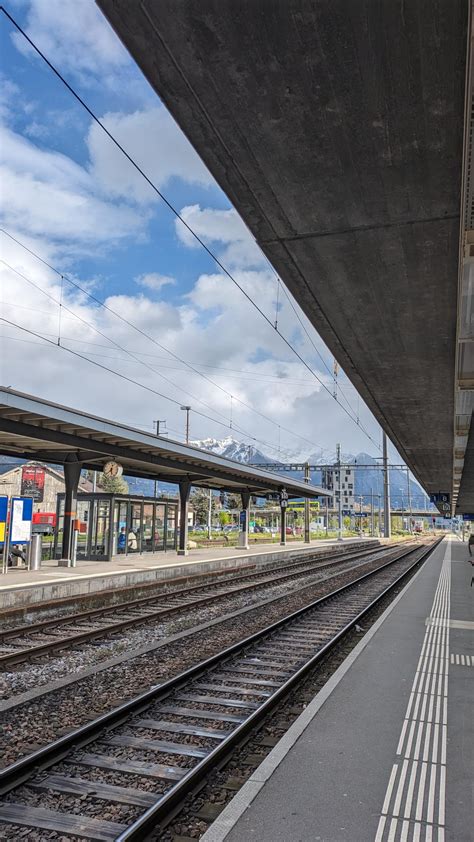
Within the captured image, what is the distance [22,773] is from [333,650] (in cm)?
598

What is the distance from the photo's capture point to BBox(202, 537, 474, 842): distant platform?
12.1 feet

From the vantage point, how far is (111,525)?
23.2 m

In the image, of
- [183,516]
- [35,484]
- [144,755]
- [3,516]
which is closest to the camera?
[144,755]

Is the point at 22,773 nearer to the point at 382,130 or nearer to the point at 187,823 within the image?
the point at 187,823

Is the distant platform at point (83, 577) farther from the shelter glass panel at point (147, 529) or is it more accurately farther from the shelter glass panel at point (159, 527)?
the shelter glass panel at point (159, 527)

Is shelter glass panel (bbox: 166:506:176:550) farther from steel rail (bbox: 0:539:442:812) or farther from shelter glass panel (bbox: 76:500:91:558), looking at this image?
steel rail (bbox: 0:539:442:812)

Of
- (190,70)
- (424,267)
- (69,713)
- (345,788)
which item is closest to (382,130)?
(190,70)

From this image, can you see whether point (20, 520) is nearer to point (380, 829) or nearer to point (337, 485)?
point (380, 829)

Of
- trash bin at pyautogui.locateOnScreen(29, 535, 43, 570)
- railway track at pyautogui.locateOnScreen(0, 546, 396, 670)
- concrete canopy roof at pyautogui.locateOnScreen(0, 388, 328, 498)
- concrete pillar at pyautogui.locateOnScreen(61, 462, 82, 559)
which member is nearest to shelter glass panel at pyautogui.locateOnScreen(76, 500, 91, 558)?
concrete canopy roof at pyautogui.locateOnScreen(0, 388, 328, 498)

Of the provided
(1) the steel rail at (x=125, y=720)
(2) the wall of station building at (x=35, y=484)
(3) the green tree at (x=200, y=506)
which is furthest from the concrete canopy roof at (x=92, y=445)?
(3) the green tree at (x=200, y=506)

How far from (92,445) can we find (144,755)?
14.7m

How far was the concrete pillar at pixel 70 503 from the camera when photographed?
67.2 feet

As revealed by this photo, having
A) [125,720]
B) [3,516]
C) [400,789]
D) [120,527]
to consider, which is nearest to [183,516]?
[120,527]

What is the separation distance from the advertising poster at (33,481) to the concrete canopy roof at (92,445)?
45.3 m
